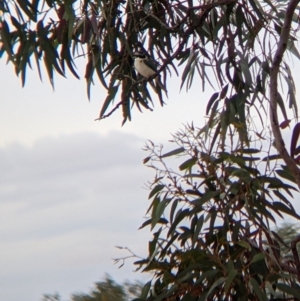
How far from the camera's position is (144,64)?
2.97 meters

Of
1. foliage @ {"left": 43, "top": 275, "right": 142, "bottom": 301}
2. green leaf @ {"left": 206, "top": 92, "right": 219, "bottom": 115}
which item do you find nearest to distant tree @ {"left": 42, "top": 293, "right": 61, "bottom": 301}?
foliage @ {"left": 43, "top": 275, "right": 142, "bottom": 301}

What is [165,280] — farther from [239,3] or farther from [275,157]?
[239,3]

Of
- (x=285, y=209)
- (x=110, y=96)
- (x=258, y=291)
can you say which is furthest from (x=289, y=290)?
(x=110, y=96)

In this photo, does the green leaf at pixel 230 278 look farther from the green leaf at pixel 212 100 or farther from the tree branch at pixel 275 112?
the green leaf at pixel 212 100

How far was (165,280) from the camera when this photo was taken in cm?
232

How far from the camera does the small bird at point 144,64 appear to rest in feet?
9.68

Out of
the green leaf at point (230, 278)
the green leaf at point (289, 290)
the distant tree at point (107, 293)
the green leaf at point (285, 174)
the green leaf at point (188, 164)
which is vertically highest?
the green leaf at point (188, 164)

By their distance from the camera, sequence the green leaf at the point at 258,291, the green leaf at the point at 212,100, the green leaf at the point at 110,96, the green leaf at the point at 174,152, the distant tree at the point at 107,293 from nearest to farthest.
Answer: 1. the green leaf at the point at 258,291
2. the green leaf at the point at 174,152
3. the distant tree at the point at 107,293
4. the green leaf at the point at 212,100
5. the green leaf at the point at 110,96

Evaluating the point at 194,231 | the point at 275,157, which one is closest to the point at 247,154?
the point at 275,157

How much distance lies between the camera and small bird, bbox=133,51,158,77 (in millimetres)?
2949

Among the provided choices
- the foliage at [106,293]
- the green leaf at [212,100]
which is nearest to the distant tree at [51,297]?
the foliage at [106,293]

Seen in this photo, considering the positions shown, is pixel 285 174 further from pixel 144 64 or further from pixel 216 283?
pixel 144 64

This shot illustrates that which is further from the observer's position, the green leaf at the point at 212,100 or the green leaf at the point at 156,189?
the green leaf at the point at 212,100

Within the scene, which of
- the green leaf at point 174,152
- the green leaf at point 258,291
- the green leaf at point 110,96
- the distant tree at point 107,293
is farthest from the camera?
the green leaf at point 110,96
